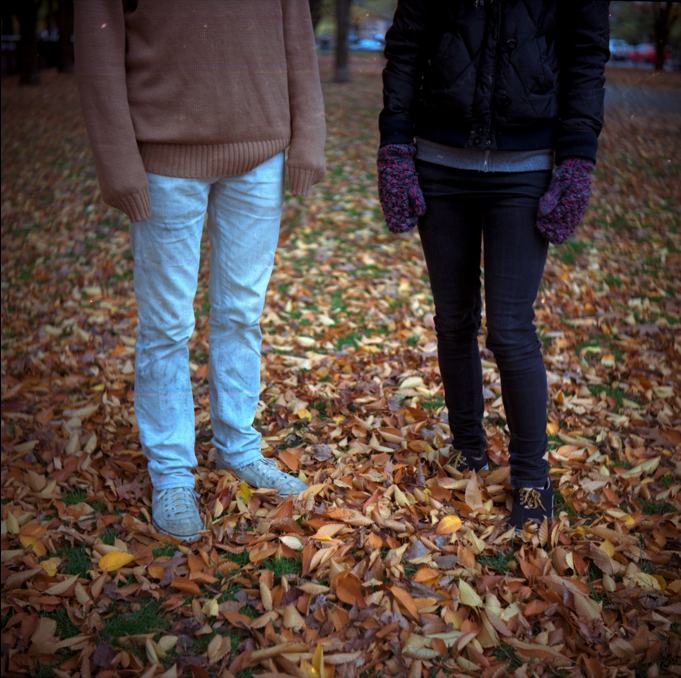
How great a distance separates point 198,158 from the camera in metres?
2.14

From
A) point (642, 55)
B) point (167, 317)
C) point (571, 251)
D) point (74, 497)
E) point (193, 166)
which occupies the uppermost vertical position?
point (642, 55)

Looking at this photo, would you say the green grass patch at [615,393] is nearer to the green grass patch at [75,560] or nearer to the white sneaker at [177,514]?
the white sneaker at [177,514]

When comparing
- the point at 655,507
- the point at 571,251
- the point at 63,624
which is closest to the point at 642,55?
the point at 571,251

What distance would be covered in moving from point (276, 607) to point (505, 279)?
137 cm

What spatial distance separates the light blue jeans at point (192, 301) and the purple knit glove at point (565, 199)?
993 millimetres

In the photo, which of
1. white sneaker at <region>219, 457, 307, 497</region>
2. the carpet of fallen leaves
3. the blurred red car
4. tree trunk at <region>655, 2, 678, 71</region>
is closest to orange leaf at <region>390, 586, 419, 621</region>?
the carpet of fallen leaves

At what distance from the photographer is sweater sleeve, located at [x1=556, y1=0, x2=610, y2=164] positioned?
75.9 inches

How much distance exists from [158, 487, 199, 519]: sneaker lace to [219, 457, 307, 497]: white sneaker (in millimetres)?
264

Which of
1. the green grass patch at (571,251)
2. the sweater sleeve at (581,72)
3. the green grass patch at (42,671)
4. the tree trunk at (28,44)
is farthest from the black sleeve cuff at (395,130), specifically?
the tree trunk at (28,44)

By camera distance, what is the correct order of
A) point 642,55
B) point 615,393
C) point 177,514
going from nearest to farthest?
point 177,514 < point 615,393 < point 642,55

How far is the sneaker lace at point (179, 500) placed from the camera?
239 centimetres

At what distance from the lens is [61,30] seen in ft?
53.4

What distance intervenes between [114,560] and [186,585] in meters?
0.33

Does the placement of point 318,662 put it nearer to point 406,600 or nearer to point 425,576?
point 406,600
